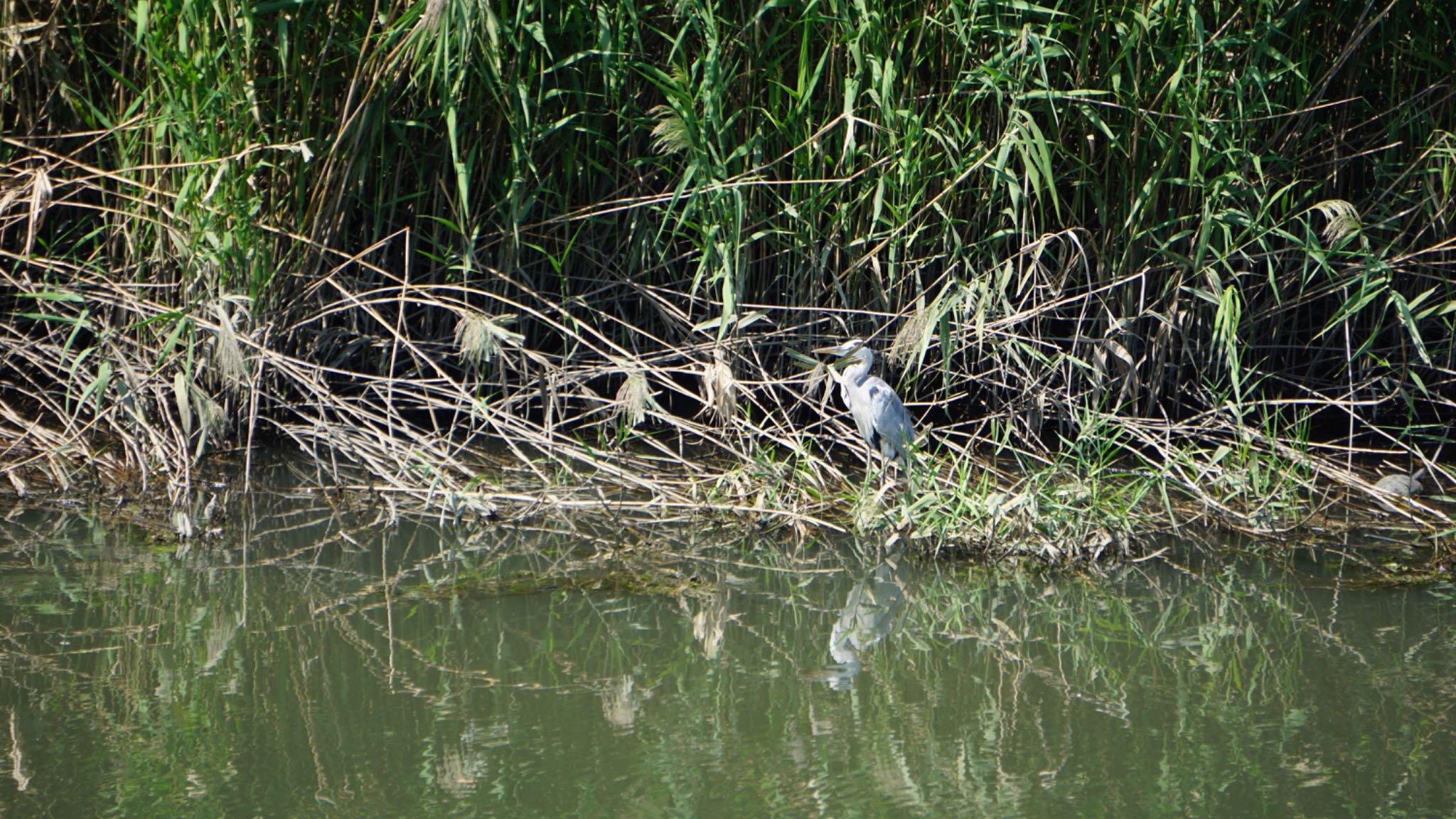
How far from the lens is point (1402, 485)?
13.0 ft

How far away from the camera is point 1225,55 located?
153 inches

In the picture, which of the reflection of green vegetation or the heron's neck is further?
the heron's neck

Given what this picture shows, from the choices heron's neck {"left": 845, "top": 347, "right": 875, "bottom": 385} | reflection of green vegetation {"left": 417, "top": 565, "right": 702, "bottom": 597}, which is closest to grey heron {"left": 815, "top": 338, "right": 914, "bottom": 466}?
heron's neck {"left": 845, "top": 347, "right": 875, "bottom": 385}

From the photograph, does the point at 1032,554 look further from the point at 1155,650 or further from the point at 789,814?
the point at 789,814

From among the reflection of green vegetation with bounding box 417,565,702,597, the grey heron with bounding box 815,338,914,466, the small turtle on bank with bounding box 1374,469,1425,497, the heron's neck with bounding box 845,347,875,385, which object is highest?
the heron's neck with bounding box 845,347,875,385

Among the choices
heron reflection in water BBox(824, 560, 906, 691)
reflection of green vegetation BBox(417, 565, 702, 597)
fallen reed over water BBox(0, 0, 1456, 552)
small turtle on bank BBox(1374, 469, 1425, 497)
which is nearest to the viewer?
heron reflection in water BBox(824, 560, 906, 691)

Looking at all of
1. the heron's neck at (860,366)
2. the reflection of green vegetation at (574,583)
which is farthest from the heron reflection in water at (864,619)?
the heron's neck at (860,366)

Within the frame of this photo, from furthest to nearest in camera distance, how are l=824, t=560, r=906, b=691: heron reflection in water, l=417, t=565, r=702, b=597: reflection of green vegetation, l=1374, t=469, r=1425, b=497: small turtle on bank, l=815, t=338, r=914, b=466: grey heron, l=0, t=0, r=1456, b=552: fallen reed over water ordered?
l=1374, t=469, r=1425, b=497: small turtle on bank → l=815, t=338, r=914, b=466: grey heron → l=0, t=0, r=1456, b=552: fallen reed over water → l=417, t=565, r=702, b=597: reflection of green vegetation → l=824, t=560, r=906, b=691: heron reflection in water

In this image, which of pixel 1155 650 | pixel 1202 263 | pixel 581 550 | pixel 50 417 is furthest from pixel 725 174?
pixel 50 417

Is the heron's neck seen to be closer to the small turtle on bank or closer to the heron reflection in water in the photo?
the heron reflection in water

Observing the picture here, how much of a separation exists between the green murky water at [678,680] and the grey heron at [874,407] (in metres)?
0.41

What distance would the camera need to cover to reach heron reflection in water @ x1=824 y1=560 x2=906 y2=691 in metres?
2.80

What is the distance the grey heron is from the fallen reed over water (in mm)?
74

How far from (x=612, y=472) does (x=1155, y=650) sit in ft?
5.22
